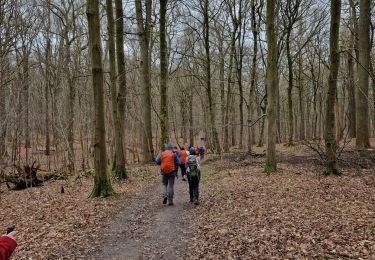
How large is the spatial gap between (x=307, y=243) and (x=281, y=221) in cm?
138

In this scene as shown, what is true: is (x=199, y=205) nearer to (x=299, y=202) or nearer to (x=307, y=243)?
(x=299, y=202)

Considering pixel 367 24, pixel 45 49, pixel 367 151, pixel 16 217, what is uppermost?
pixel 45 49

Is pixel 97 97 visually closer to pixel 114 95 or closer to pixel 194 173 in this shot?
pixel 114 95

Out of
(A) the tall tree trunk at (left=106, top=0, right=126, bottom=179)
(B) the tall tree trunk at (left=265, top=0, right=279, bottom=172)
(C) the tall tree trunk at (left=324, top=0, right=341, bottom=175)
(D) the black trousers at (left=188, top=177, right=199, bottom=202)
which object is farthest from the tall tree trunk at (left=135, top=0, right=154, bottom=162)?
(C) the tall tree trunk at (left=324, top=0, right=341, bottom=175)

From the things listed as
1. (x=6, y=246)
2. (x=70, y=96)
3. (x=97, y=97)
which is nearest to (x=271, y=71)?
(x=97, y=97)

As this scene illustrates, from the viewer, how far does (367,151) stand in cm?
1532

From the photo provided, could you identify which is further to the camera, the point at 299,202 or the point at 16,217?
the point at 16,217

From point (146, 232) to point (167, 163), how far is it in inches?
115

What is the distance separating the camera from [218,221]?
812 centimetres

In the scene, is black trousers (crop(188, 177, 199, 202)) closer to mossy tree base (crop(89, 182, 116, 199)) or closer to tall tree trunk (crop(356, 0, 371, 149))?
mossy tree base (crop(89, 182, 116, 199))

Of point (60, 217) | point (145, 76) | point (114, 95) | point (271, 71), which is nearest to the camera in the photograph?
point (60, 217)

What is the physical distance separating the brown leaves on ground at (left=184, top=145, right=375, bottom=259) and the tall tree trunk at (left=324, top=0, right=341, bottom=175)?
646mm

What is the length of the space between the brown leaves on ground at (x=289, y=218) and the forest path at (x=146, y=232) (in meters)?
0.46

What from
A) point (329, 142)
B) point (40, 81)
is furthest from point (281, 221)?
point (40, 81)
